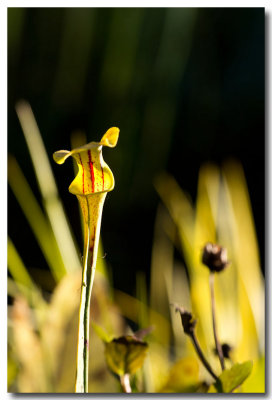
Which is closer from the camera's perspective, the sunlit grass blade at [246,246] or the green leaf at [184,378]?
the green leaf at [184,378]

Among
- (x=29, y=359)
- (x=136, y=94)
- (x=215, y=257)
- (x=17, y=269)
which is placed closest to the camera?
(x=215, y=257)

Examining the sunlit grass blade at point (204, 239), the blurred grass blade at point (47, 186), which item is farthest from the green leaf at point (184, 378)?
the blurred grass blade at point (47, 186)

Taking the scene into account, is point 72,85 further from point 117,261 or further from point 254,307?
point 254,307

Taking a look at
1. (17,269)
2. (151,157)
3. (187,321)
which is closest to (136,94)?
(151,157)

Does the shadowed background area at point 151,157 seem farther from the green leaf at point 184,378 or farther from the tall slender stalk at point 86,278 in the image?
the tall slender stalk at point 86,278

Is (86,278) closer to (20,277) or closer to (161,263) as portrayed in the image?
(20,277)
